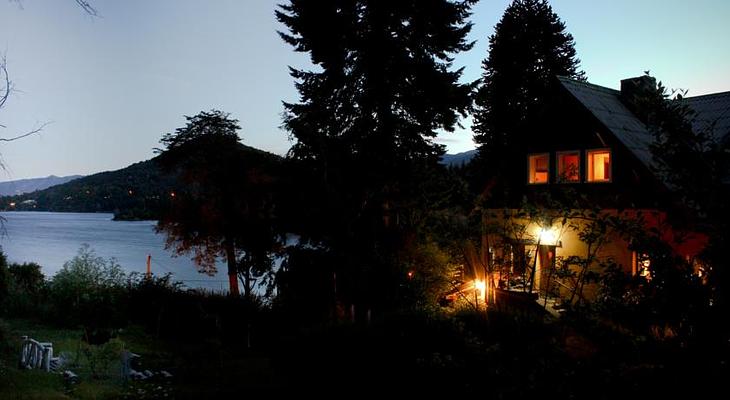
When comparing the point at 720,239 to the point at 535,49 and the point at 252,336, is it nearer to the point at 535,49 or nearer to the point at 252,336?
the point at 252,336

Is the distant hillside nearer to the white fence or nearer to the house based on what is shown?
the house

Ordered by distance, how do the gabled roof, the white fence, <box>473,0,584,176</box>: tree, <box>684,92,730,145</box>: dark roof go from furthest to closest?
1. <box>473,0,584,176</box>: tree
2. the gabled roof
3. <box>684,92,730,145</box>: dark roof
4. the white fence

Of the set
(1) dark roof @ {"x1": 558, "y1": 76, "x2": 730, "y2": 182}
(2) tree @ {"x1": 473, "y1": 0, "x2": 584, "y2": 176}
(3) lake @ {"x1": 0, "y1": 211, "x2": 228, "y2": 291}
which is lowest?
(3) lake @ {"x1": 0, "y1": 211, "x2": 228, "y2": 291}

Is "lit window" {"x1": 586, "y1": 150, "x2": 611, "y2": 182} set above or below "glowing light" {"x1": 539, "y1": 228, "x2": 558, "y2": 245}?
above

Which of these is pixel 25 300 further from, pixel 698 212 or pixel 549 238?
pixel 698 212

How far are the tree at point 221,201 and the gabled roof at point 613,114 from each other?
623 inches

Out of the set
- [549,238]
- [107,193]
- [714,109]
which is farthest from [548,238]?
[107,193]

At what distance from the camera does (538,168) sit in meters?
17.5

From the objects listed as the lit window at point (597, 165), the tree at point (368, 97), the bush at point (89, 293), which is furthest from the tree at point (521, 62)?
the bush at point (89, 293)

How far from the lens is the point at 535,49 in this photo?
31781mm

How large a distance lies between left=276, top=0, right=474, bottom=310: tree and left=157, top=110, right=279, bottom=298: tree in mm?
6166

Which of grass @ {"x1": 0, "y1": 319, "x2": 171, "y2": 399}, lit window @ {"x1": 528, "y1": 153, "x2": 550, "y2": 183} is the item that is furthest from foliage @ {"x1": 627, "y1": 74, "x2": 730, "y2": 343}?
lit window @ {"x1": 528, "y1": 153, "x2": 550, "y2": 183}

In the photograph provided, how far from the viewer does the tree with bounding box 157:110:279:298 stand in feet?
91.0

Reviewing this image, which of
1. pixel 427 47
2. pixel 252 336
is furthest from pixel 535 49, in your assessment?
pixel 252 336
